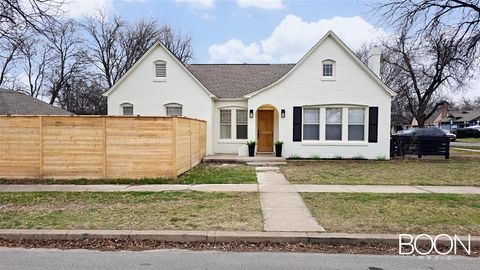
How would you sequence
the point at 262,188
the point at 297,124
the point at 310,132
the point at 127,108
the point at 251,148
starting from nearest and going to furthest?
the point at 262,188 → the point at 251,148 → the point at 297,124 → the point at 310,132 → the point at 127,108

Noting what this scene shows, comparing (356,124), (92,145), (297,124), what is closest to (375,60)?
(356,124)

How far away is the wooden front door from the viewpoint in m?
20.5

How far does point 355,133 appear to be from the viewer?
19.0 metres

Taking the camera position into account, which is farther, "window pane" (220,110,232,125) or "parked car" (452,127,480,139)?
"parked car" (452,127,480,139)

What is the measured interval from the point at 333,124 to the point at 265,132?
3.90 m

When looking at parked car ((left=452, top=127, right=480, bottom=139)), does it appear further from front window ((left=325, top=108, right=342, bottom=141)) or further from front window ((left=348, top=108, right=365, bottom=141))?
front window ((left=325, top=108, right=342, bottom=141))

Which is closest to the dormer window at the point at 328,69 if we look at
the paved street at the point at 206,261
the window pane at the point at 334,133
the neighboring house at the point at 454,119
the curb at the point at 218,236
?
the window pane at the point at 334,133

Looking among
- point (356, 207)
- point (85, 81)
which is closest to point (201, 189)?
point (356, 207)

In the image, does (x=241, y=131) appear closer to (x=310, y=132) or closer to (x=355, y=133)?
(x=310, y=132)

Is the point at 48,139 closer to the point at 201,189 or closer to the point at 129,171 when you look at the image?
the point at 129,171

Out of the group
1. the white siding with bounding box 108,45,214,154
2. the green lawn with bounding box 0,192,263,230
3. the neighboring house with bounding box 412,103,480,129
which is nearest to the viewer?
the green lawn with bounding box 0,192,263,230

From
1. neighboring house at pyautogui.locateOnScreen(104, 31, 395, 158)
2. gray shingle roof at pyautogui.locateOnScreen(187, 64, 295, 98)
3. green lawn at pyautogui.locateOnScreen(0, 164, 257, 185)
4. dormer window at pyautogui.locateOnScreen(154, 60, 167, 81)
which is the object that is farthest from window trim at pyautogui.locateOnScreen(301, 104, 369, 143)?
dormer window at pyautogui.locateOnScreen(154, 60, 167, 81)

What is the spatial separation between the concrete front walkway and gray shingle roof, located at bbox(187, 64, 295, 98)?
1016 centimetres

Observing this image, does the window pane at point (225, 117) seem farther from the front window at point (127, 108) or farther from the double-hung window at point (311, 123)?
the front window at point (127, 108)
